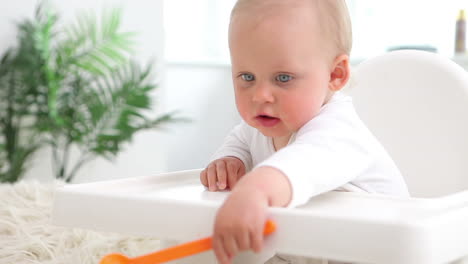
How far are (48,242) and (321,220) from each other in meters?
0.92

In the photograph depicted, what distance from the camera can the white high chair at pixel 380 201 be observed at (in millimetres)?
592

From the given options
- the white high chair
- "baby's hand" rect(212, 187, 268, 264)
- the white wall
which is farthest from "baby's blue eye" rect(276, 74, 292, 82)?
the white wall

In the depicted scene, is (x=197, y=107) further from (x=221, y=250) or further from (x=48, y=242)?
(x=221, y=250)

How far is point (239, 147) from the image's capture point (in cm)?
106

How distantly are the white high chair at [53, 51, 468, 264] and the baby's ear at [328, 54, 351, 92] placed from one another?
0.19 m

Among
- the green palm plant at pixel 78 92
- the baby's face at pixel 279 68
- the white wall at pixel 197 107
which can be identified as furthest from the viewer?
the white wall at pixel 197 107

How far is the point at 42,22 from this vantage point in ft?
9.11

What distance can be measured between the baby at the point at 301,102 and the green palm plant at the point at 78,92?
6.10 feet

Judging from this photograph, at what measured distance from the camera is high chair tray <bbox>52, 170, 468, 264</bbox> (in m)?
0.58

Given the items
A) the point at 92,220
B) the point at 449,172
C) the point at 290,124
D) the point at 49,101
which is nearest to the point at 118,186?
the point at 92,220

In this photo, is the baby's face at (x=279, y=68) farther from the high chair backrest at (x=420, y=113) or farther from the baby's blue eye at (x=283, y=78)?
the high chair backrest at (x=420, y=113)

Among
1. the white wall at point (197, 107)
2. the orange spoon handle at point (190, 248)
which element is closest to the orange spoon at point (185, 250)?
the orange spoon handle at point (190, 248)

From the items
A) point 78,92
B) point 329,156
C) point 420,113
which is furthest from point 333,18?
point 78,92

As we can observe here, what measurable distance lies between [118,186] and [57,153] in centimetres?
220
